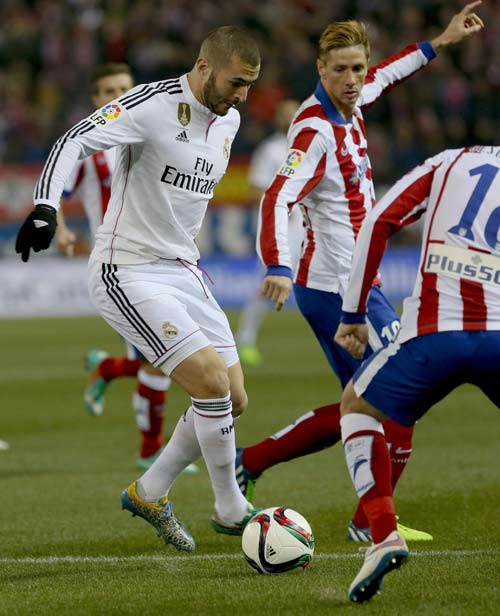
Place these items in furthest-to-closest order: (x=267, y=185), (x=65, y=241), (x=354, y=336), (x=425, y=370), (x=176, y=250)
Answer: (x=267, y=185)
(x=65, y=241)
(x=176, y=250)
(x=354, y=336)
(x=425, y=370)

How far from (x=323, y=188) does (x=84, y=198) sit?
2.65 meters

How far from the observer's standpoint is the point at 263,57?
2273 cm

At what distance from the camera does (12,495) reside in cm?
723

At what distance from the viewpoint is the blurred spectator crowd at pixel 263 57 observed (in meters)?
21.2

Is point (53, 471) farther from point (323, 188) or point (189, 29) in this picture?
point (189, 29)

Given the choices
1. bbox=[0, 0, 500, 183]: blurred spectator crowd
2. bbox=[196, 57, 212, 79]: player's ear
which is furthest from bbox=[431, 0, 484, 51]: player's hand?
bbox=[0, 0, 500, 183]: blurred spectator crowd

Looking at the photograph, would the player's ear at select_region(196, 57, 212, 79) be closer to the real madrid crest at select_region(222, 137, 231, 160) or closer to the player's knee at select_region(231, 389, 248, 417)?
the real madrid crest at select_region(222, 137, 231, 160)

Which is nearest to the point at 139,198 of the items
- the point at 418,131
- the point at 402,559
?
the point at 402,559

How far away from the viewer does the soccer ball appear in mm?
5094

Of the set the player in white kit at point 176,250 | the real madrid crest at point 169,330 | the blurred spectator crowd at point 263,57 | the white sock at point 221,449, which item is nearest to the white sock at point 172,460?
the player in white kit at point 176,250

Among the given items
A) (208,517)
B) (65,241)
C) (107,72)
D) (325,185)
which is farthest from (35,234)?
(107,72)

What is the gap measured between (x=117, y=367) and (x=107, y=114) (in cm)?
401

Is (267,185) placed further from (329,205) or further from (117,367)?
(329,205)

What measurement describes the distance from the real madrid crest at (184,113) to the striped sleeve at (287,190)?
0.56 metres
